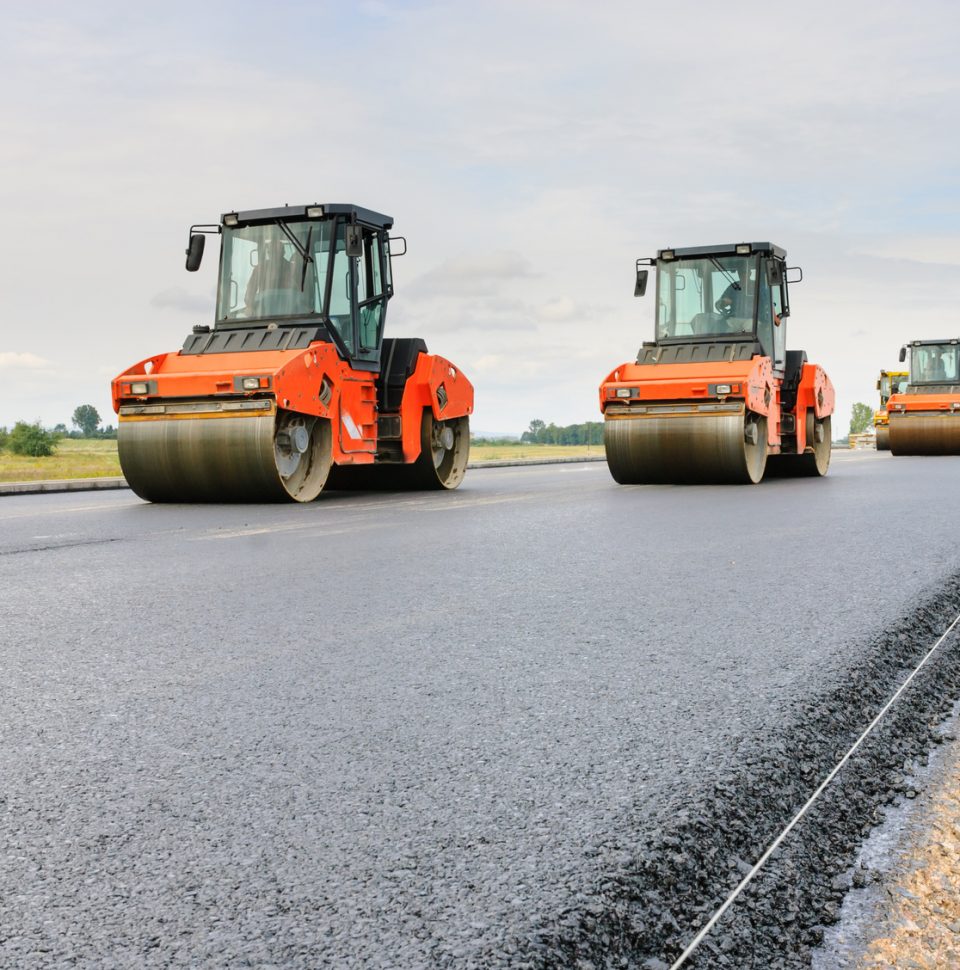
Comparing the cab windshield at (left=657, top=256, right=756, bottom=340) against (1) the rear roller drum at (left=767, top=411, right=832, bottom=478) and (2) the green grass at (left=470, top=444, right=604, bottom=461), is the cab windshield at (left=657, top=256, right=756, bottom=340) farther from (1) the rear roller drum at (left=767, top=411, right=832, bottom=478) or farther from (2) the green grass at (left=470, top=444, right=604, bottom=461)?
(2) the green grass at (left=470, top=444, right=604, bottom=461)

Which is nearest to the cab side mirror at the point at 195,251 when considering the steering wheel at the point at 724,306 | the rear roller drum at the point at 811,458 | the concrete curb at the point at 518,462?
the steering wheel at the point at 724,306

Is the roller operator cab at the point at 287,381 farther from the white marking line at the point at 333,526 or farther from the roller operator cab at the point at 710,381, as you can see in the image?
the roller operator cab at the point at 710,381

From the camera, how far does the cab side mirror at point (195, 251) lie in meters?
13.1

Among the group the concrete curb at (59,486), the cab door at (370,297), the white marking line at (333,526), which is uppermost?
the cab door at (370,297)

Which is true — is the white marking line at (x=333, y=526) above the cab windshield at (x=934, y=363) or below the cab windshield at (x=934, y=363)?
below

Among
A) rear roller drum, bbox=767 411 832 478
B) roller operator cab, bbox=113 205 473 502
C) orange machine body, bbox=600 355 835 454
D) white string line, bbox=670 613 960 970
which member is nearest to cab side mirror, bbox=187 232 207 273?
roller operator cab, bbox=113 205 473 502

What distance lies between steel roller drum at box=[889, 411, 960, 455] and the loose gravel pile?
25.8 meters

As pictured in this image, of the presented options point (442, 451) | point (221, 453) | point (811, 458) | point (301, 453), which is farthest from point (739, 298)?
point (221, 453)

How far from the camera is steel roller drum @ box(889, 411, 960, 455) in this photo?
90.8ft

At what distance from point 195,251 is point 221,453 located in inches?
113

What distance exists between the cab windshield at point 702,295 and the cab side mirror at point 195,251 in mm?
6142

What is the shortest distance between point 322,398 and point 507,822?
10.0m

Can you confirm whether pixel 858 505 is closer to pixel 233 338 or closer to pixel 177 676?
pixel 233 338

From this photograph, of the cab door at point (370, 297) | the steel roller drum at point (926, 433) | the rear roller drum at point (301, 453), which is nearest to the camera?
the rear roller drum at point (301, 453)
